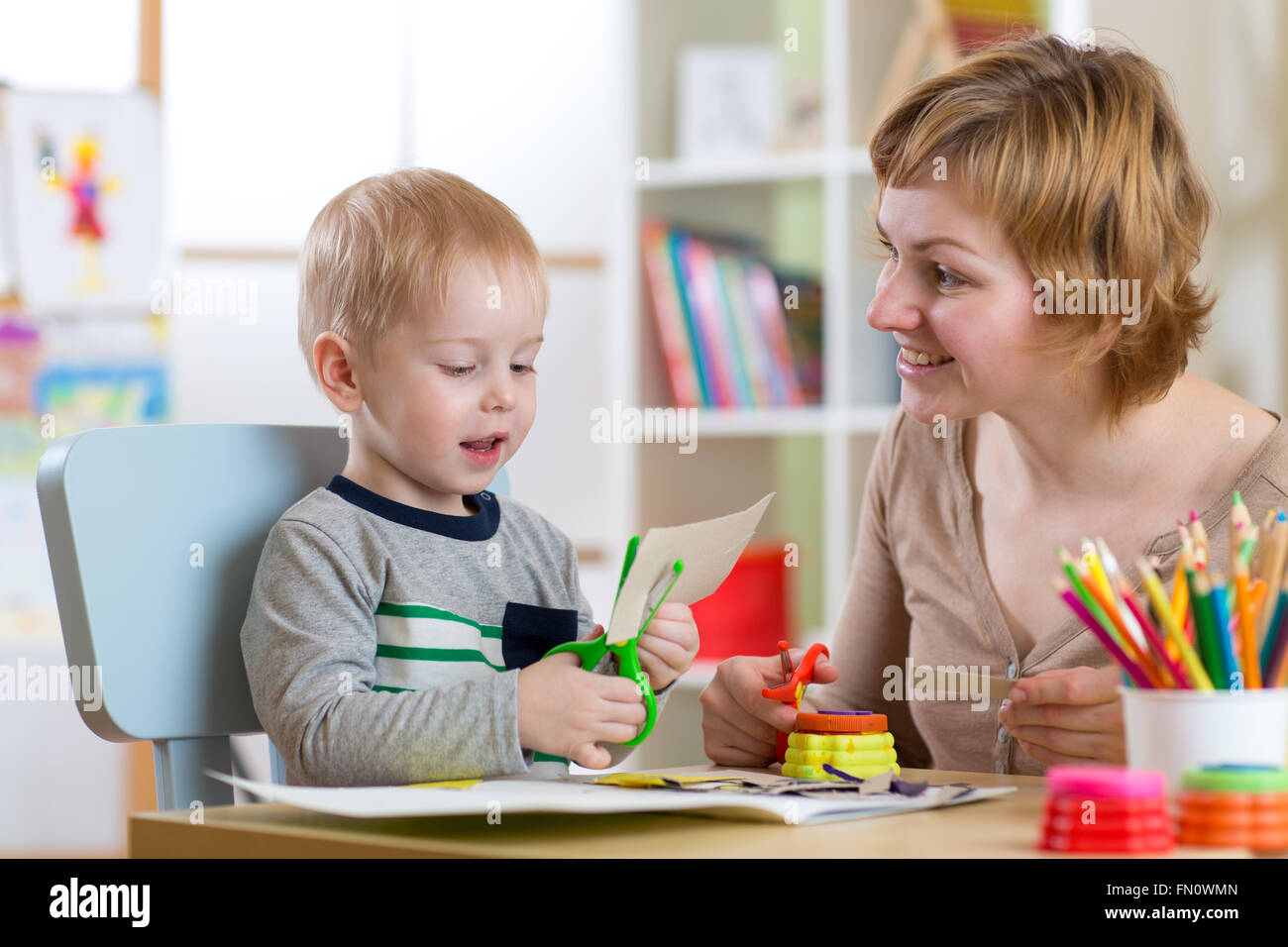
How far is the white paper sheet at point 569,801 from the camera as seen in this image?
2.29ft

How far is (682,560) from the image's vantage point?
86cm

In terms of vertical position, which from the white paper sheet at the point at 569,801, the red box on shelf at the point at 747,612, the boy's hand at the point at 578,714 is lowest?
the red box on shelf at the point at 747,612

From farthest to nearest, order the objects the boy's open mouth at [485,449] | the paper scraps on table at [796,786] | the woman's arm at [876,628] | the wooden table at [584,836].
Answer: the woman's arm at [876,628], the boy's open mouth at [485,449], the paper scraps on table at [796,786], the wooden table at [584,836]

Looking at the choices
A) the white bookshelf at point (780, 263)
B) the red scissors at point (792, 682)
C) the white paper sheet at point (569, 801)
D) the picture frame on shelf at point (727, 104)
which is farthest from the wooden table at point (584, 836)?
the picture frame on shelf at point (727, 104)

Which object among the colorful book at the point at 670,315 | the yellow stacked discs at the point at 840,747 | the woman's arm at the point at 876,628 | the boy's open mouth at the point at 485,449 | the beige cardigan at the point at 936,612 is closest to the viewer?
the yellow stacked discs at the point at 840,747

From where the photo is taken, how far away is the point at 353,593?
0.96m

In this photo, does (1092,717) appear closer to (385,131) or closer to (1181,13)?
(1181,13)

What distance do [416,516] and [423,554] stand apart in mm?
31

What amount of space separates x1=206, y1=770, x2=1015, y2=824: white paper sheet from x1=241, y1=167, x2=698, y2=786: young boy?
57 mm

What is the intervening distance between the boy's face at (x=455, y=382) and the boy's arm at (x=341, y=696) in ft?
0.34

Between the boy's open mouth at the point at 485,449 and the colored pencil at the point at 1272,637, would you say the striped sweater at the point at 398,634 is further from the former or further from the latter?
the colored pencil at the point at 1272,637
